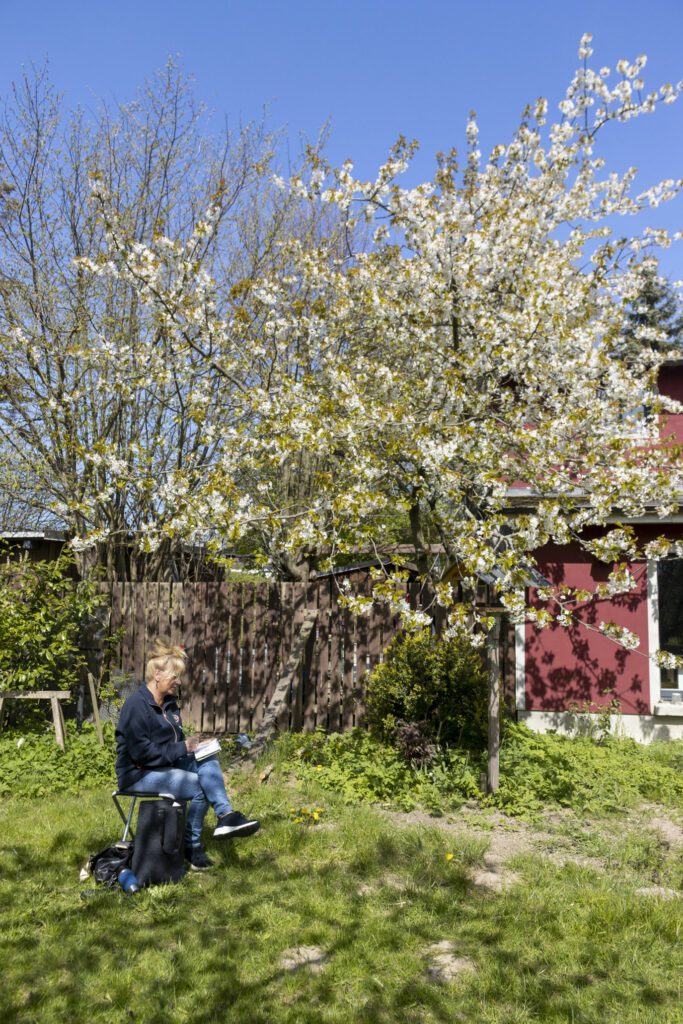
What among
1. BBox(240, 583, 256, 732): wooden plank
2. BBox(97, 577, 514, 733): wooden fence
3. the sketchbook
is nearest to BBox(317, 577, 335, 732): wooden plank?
BBox(97, 577, 514, 733): wooden fence

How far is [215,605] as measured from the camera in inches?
353

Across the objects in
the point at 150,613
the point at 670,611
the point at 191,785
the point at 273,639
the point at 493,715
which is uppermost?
the point at 670,611

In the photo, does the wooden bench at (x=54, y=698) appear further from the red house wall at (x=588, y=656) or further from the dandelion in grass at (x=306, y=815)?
the red house wall at (x=588, y=656)

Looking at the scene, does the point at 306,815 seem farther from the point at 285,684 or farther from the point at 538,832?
the point at 285,684

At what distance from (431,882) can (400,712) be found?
253cm

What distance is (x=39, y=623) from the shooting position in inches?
308

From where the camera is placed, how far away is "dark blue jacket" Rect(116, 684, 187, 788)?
4727 millimetres

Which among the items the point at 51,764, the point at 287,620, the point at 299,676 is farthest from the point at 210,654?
the point at 51,764

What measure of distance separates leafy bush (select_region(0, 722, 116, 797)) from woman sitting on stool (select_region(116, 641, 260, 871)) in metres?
2.28

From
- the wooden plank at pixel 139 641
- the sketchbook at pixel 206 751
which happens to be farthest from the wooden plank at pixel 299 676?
the sketchbook at pixel 206 751

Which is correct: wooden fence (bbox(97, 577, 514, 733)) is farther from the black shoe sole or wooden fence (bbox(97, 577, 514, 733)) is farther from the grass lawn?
the black shoe sole

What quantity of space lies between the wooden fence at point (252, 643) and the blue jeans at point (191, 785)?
131 inches

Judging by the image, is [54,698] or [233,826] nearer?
[233,826]

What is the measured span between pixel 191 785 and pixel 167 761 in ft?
0.78
